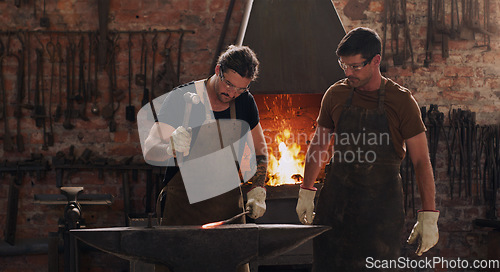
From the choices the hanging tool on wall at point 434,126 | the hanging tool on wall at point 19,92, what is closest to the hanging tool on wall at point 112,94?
the hanging tool on wall at point 19,92

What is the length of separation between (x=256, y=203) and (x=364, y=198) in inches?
19.1

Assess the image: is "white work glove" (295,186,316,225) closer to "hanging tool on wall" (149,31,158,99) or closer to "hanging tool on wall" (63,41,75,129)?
"hanging tool on wall" (149,31,158,99)

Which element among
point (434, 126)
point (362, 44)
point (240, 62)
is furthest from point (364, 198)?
point (434, 126)

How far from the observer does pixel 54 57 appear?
3.85 metres

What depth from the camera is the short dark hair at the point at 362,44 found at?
2141mm

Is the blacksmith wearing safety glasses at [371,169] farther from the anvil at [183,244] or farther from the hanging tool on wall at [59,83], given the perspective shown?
the hanging tool on wall at [59,83]

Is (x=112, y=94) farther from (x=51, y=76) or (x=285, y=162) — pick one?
(x=285, y=162)

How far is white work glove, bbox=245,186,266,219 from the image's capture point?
217 centimetres

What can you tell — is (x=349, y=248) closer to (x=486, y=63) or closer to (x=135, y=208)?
(x=135, y=208)

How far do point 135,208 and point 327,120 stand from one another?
7.01 ft

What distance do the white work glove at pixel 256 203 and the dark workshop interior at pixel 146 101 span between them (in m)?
1.60

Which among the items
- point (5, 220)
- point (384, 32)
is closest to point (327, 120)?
point (384, 32)

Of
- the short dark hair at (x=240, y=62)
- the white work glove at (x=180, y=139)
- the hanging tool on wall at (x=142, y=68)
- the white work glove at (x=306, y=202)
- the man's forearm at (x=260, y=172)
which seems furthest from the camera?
the hanging tool on wall at (x=142, y=68)

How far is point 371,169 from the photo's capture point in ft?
7.07
